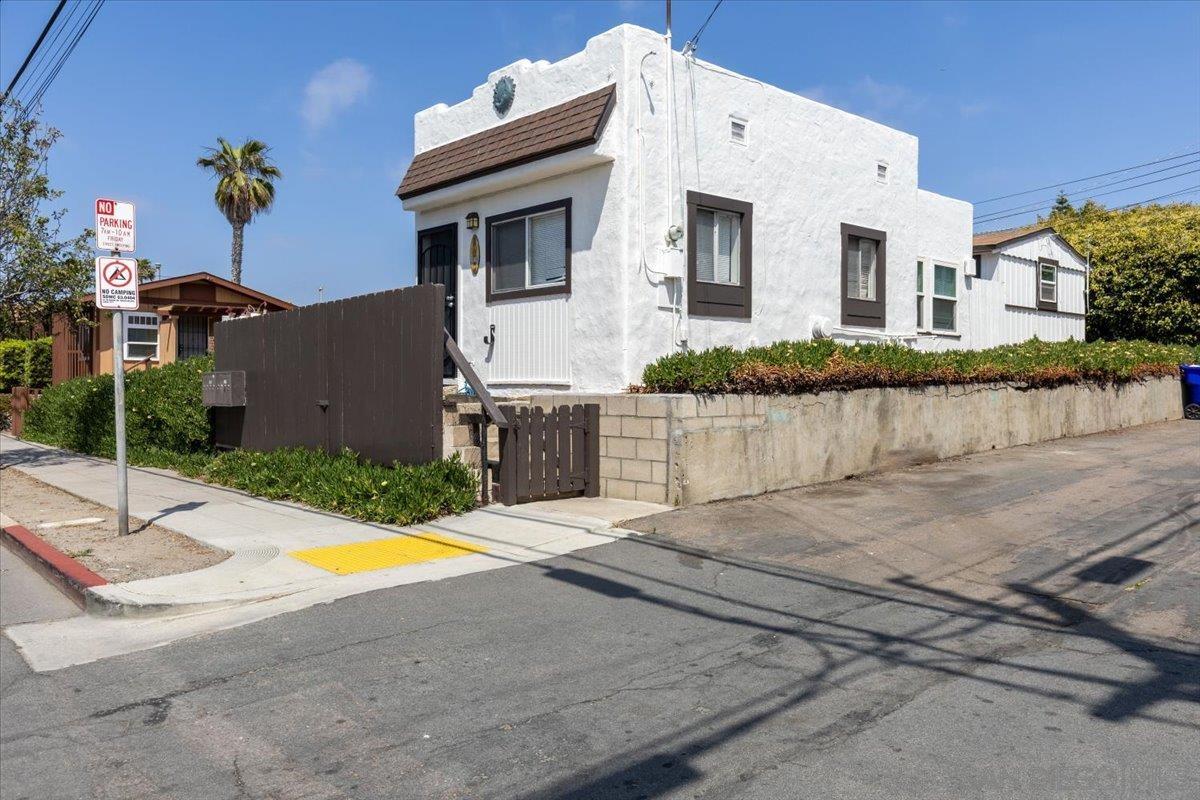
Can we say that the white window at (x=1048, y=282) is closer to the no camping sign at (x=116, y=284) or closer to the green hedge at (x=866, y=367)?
the green hedge at (x=866, y=367)

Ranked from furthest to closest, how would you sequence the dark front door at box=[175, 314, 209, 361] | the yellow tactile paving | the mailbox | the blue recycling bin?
the dark front door at box=[175, 314, 209, 361] → the blue recycling bin → the mailbox → the yellow tactile paving

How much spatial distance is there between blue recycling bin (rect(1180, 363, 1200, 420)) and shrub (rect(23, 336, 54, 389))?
30.8 m

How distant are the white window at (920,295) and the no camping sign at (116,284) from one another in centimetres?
1348

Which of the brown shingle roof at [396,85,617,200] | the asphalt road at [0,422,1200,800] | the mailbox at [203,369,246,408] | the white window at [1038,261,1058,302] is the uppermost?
the brown shingle roof at [396,85,617,200]

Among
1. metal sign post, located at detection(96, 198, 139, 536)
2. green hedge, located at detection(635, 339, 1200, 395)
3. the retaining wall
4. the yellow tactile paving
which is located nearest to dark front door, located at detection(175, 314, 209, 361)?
the retaining wall

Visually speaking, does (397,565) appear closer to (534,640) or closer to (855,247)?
(534,640)

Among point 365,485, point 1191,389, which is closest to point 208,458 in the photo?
point 365,485

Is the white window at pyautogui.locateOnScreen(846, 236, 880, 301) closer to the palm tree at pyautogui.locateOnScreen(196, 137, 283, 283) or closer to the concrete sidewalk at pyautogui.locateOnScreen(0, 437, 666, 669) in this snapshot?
the concrete sidewalk at pyautogui.locateOnScreen(0, 437, 666, 669)

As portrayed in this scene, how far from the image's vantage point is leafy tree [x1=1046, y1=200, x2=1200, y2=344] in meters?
24.7

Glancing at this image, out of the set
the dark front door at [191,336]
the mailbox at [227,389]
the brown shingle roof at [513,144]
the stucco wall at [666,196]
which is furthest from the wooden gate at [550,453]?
the dark front door at [191,336]

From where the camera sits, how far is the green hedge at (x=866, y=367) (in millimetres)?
11375

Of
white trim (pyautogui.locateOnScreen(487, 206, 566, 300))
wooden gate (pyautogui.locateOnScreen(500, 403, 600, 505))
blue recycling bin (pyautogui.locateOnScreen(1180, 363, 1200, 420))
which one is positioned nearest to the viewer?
wooden gate (pyautogui.locateOnScreen(500, 403, 600, 505))

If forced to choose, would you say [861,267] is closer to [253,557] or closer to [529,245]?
[529,245]

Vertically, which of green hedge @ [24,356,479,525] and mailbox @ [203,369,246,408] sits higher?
mailbox @ [203,369,246,408]
